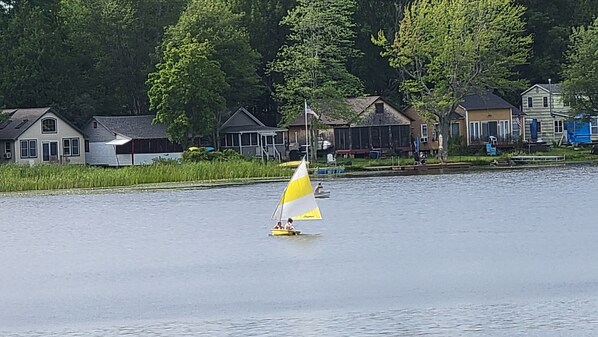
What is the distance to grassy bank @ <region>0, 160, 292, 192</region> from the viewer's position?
64.3m

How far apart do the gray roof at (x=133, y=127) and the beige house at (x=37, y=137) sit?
2.42 meters

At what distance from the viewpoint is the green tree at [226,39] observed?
84562mm

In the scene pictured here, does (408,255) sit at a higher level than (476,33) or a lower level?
lower

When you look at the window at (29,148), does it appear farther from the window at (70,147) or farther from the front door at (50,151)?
the window at (70,147)

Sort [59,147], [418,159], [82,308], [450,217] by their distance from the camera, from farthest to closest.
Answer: [59,147]
[418,159]
[450,217]
[82,308]

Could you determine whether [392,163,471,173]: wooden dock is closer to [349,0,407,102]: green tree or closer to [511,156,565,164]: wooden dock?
[511,156,565,164]: wooden dock

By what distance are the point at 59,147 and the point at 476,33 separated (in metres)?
31.0

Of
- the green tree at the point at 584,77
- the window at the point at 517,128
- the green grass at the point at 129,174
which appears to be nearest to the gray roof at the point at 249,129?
the green grass at the point at 129,174

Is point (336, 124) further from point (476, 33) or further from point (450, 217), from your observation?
point (450, 217)

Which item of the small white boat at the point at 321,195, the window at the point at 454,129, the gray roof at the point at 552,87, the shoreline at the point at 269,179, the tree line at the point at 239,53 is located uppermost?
the tree line at the point at 239,53

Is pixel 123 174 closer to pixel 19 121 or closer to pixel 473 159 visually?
pixel 19 121

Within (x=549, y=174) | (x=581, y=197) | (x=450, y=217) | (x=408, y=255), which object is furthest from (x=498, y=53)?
(x=408, y=255)

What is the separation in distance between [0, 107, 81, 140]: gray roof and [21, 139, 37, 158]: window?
0.96m

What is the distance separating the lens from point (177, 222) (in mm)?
47156
